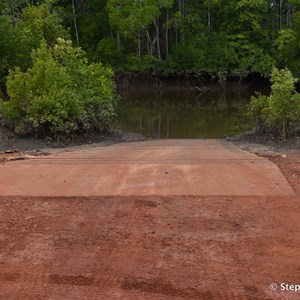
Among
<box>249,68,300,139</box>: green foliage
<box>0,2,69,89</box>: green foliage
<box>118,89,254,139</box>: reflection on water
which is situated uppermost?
<box>0,2,69,89</box>: green foliage

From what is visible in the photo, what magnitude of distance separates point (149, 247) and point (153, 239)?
0.22 m

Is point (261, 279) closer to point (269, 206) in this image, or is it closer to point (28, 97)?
point (269, 206)

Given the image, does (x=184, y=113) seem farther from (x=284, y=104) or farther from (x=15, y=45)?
(x=284, y=104)

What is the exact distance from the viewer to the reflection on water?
22.6 metres

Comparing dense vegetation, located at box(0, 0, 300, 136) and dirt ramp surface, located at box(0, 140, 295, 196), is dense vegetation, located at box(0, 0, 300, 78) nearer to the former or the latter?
dense vegetation, located at box(0, 0, 300, 136)

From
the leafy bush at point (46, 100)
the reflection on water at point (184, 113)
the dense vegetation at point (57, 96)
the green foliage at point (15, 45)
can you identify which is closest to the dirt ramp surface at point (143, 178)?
the leafy bush at point (46, 100)

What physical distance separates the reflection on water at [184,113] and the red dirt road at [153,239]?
14001 mm

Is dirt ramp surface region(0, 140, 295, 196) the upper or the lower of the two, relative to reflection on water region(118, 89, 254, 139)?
upper

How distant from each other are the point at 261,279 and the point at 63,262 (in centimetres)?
184

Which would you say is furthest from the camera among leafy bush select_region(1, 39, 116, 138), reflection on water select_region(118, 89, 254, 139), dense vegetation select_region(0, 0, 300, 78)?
dense vegetation select_region(0, 0, 300, 78)

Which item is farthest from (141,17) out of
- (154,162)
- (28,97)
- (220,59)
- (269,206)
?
(269,206)

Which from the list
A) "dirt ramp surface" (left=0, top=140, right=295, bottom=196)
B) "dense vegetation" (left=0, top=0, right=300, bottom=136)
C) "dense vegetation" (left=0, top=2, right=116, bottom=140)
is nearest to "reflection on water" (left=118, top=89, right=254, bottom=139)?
"dense vegetation" (left=0, top=0, right=300, bottom=136)

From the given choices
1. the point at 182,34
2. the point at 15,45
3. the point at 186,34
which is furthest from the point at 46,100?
the point at 182,34

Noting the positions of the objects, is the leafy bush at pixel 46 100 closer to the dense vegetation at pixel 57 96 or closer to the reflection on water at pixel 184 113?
the dense vegetation at pixel 57 96
